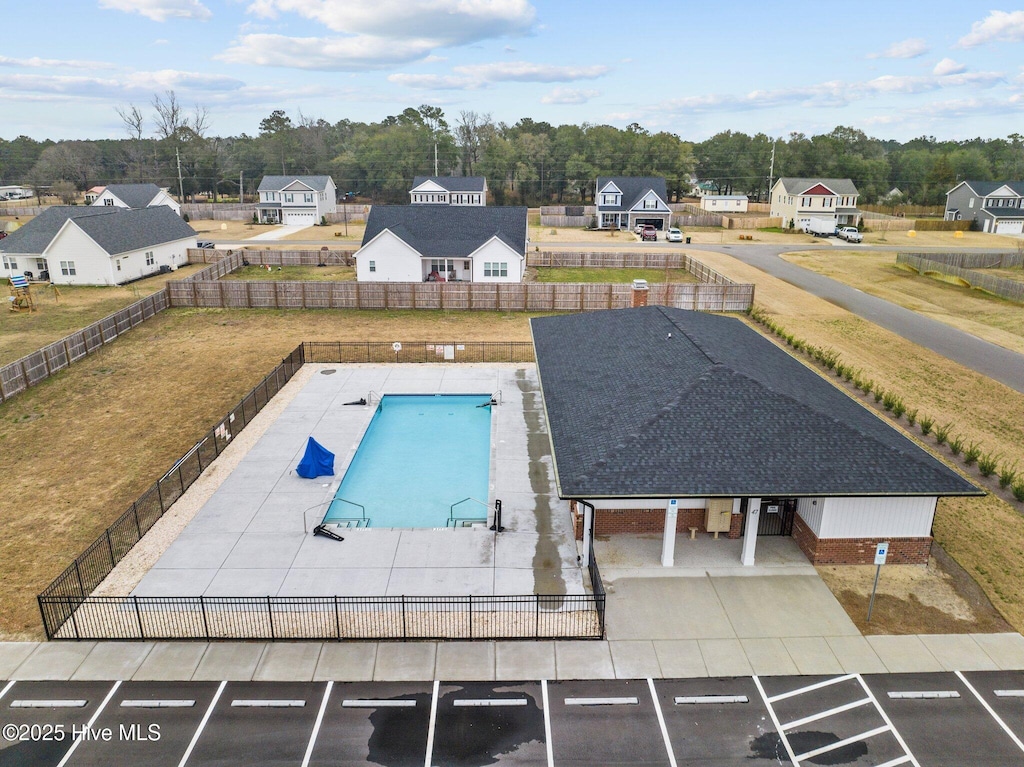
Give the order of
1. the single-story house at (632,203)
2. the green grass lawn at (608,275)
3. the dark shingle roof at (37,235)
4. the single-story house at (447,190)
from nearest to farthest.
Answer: the dark shingle roof at (37,235) < the green grass lawn at (608,275) < the single-story house at (632,203) < the single-story house at (447,190)

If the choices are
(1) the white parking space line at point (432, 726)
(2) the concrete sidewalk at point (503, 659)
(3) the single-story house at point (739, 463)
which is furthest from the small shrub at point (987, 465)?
(1) the white parking space line at point (432, 726)

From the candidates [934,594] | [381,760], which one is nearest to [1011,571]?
[934,594]

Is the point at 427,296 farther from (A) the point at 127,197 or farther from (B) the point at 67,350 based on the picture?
(A) the point at 127,197

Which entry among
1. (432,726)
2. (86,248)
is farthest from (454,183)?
(432,726)

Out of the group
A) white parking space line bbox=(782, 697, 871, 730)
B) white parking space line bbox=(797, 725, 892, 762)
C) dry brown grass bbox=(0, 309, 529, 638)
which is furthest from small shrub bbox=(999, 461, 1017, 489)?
dry brown grass bbox=(0, 309, 529, 638)

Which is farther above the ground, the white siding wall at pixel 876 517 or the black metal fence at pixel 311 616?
the white siding wall at pixel 876 517

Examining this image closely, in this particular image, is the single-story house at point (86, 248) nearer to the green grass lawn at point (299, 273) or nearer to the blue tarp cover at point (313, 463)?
the green grass lawn at point (299, 273)
